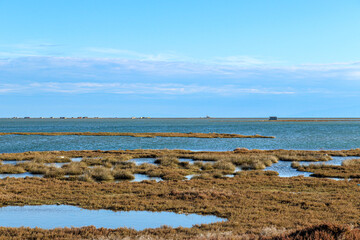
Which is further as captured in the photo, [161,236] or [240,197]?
[240,197]

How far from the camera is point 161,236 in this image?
45.4 ft

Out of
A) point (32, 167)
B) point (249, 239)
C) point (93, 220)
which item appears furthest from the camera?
point (32, 167)

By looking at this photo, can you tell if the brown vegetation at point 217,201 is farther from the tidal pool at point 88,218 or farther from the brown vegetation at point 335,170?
the brown vegetation at point 335,170

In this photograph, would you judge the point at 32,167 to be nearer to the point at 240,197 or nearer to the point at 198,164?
the point at 198,164

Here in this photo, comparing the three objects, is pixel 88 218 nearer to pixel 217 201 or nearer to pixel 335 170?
pixel 217 201

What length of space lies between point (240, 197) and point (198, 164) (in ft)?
62.8

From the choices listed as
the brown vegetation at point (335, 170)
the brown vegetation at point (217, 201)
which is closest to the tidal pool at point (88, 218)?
the brown vegetation at point (217, 201)

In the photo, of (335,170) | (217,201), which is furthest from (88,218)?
(335,170)

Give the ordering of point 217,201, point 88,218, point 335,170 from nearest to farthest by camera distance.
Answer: point 88,218 < point 217,201 < point 335,170

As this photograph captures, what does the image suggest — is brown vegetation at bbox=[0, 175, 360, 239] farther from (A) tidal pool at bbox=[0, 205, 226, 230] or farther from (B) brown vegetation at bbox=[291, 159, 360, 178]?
(B) brown vegetation at bbox=[291, 159, 360, 178]

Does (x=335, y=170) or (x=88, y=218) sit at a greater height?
(x=88, y=218)

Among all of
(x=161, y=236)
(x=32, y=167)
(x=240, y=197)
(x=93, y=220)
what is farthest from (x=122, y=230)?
(x=32, y=167)

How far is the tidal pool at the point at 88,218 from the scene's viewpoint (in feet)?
52.9

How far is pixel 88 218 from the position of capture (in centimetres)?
1722
